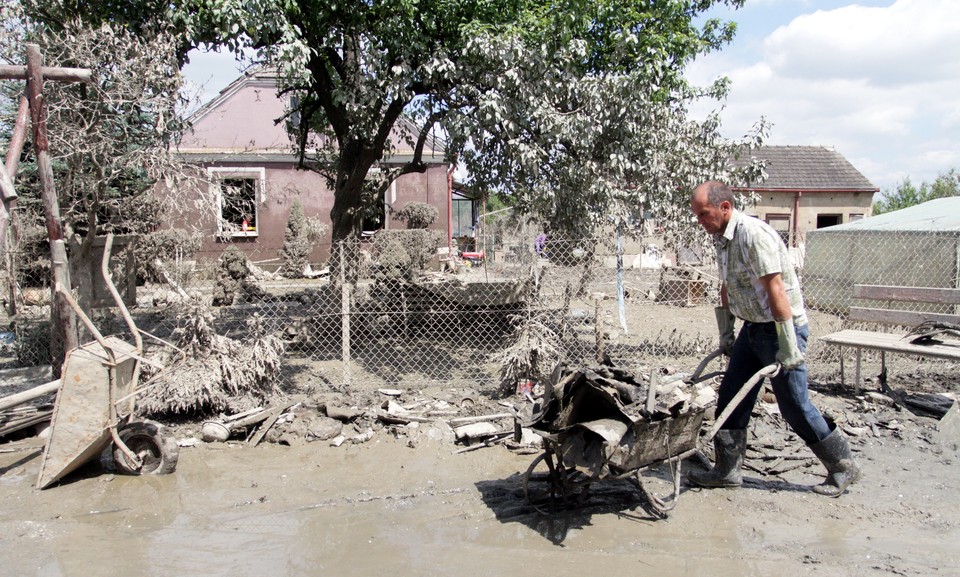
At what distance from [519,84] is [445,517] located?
417 cm

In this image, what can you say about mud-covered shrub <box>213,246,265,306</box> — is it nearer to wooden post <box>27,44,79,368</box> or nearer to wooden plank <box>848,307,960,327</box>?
wooden post <box>27,44,79,368</box>

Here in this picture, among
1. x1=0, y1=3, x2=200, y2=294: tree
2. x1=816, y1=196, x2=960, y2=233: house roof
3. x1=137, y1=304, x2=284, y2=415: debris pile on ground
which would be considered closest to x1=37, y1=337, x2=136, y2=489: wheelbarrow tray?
x1=137, y1=304, x2=284, y2=415: debris pile on ground

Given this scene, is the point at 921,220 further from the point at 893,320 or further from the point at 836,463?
the point at 836,463

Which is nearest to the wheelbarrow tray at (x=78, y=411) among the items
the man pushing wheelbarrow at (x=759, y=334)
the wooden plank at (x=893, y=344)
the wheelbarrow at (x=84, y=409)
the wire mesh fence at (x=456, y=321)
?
the wheelbarrow at (x=84, y=409)

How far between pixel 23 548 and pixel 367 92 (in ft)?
16.8

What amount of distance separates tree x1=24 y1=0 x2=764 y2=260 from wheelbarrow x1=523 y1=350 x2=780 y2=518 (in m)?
3.03

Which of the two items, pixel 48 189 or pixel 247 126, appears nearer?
pixel 48 189

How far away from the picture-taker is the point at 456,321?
28.4 feet

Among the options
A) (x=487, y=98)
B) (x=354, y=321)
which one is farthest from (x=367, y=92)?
(x=354, y=321)

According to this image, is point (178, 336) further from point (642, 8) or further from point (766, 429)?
point (642, 8)

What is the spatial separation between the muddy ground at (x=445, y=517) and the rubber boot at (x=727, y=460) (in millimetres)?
94

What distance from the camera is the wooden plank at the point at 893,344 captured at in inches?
218

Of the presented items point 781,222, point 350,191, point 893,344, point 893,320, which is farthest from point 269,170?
point 781,222

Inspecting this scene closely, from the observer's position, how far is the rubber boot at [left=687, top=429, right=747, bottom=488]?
14.4ft
